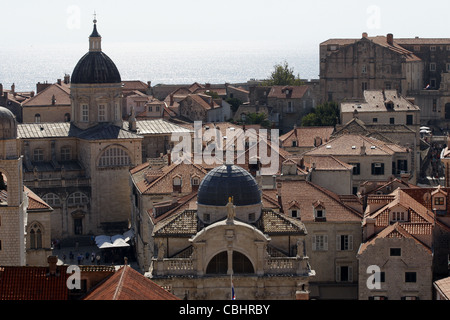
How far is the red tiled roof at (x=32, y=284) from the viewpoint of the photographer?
41.0 m

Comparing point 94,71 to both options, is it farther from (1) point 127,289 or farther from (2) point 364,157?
(1) point 127,289

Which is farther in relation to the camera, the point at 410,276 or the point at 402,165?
the point at 402,165

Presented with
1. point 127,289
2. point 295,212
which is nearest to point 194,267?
point 127,289

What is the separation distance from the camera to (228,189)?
1967 inches

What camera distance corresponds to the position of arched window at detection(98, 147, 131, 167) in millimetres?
83062

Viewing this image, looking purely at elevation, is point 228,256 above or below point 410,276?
above

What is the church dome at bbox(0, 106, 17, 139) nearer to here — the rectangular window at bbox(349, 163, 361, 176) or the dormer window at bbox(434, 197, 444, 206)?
the dormer window at bbox(434, 197, 444, 206)

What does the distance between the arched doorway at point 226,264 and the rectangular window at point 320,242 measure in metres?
14.8

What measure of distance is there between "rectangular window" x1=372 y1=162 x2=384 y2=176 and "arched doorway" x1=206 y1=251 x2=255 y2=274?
3433 cm

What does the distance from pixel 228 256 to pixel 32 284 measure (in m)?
9.43

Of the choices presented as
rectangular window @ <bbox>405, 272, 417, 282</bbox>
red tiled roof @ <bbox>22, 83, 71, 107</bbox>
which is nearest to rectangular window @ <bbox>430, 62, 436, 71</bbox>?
red tiled roof @ <bbox>22, 83, 71, 107</bbox>

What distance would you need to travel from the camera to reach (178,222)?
5069cm

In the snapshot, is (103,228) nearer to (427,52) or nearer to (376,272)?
(376,272)
